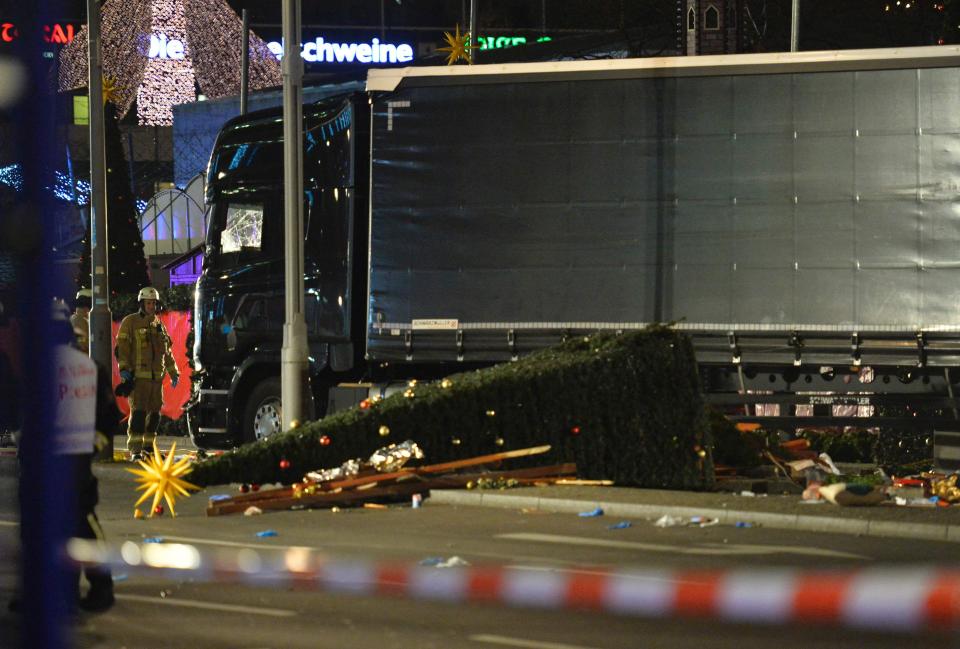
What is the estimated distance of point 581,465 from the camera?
15.1 meters

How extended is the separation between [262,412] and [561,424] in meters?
6.07

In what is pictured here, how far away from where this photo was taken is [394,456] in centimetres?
1490

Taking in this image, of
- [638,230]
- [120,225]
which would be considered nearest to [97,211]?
[638,230]

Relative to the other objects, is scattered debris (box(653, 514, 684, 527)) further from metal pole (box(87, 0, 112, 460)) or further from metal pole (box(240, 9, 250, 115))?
metal pole (box(240, 9, 250, 115))

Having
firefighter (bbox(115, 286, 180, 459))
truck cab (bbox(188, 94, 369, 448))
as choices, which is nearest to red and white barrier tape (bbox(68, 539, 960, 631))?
truck cab (bbox(188, 94, 369, 448))

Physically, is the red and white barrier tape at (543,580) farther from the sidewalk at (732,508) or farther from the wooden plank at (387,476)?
the wooden plank at (387,476)

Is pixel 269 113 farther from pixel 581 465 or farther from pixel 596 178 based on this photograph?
pixel 581 465

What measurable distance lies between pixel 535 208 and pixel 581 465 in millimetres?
4225

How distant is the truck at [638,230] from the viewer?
17094 mm

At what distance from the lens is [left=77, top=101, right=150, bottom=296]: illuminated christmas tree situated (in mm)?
38000

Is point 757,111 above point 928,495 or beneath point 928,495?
above

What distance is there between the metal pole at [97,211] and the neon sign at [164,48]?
19.4m

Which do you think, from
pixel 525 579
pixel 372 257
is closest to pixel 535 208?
pixel 372 257

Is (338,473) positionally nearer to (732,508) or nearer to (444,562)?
(732,508)
